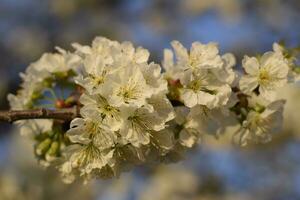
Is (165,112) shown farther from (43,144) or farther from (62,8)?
(62,8)

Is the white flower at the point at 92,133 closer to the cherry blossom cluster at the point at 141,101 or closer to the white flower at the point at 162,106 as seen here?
the cherry blossom cluster at the point at 141,101

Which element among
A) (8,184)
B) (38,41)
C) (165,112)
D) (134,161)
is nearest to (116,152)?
(134,161)

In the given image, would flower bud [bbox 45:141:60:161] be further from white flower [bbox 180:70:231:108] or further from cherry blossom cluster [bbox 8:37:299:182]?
white flower [bbox 180:70:231:108]

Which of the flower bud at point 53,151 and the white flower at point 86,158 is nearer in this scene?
the white flower at point 86,158

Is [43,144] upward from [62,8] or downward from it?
downward

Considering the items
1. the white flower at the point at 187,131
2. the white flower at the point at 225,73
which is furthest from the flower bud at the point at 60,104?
the white flower at the point at 225,73

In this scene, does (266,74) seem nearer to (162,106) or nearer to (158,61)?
(162,106)
